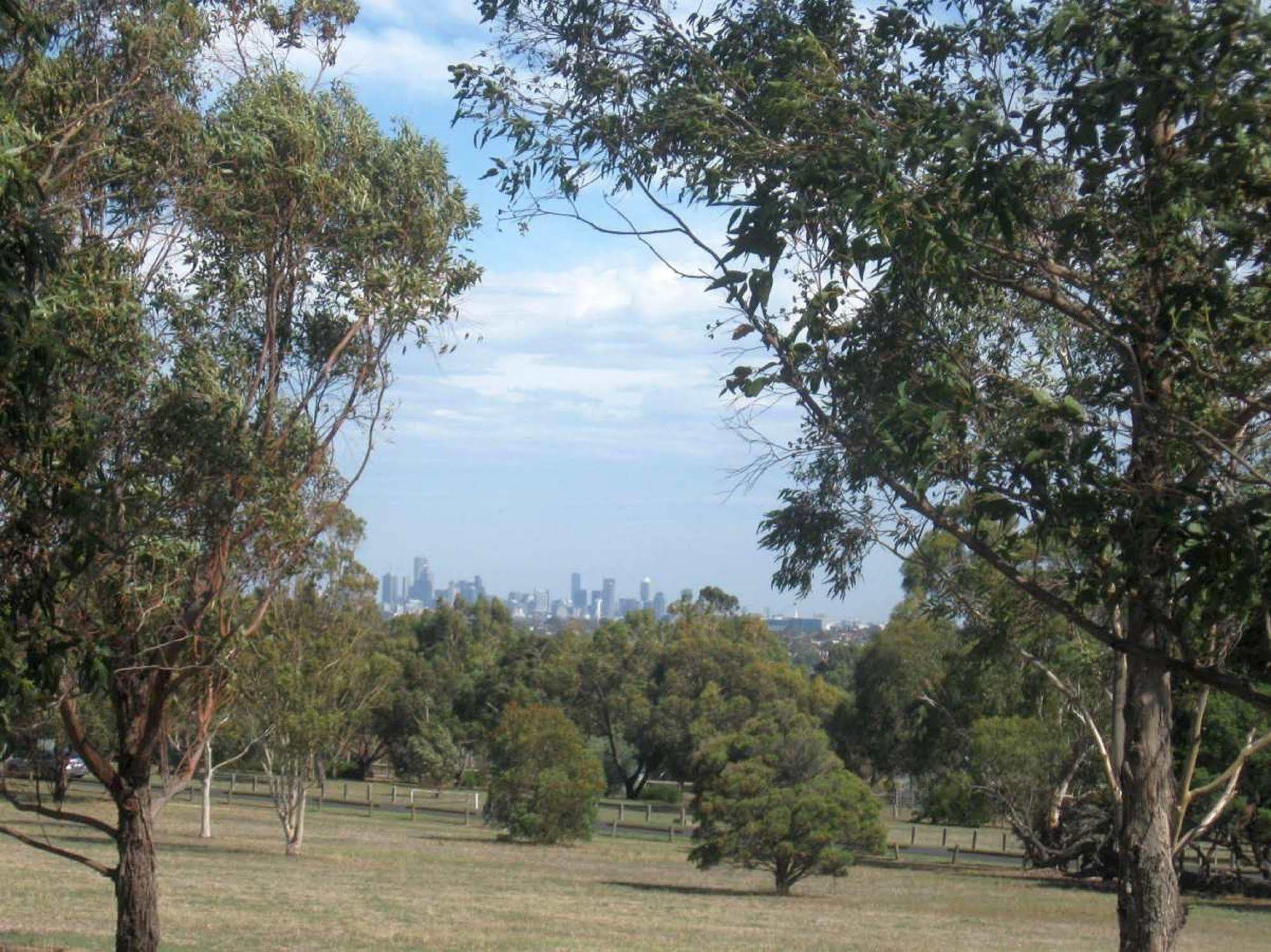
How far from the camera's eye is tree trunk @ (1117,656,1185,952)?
24.4 feet

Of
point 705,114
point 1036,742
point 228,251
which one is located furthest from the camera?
point 1036,742

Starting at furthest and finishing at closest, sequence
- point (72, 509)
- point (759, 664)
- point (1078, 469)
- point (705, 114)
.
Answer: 1. point (759, 664)
2. point (705, 114)
3. point (72, 509)
4. point (1078, 469)

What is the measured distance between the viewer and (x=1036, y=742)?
35031mm

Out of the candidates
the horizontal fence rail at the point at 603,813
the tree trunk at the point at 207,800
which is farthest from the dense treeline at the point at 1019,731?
the tree trunk at the point at 207,800

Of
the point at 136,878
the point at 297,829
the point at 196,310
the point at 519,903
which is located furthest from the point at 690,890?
the point at 196,310

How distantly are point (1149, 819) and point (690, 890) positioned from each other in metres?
21.8

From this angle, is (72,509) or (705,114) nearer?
(72,509)

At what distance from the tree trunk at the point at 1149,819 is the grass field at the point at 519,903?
11.6 m

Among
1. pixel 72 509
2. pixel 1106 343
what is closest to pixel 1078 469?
pixel 1106 343

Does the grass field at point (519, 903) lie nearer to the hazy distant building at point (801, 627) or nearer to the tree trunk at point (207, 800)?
the tree trunk at point (207, 800)

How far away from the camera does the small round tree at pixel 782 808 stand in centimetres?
2756

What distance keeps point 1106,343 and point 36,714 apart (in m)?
8.17

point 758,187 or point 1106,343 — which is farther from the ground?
point 758,187

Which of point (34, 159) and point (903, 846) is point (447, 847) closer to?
point (903, 846)
